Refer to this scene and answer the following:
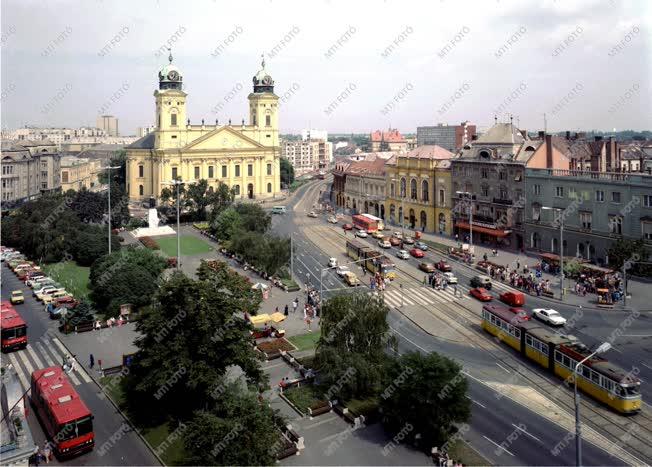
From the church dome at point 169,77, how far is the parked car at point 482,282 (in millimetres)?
74862

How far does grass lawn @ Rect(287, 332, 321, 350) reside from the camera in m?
40.8

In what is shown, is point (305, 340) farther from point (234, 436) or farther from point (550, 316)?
point (234, 436)

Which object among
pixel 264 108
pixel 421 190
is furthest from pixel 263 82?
pixel 421 190

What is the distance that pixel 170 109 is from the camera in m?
107

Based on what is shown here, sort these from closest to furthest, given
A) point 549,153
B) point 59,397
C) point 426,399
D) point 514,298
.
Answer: point 426,399 < point 59,397 < point 514,298 < point 549,153

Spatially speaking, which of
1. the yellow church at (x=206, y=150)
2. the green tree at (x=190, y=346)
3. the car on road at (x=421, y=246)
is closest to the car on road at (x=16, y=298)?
the green tree at (x=190, y=346)

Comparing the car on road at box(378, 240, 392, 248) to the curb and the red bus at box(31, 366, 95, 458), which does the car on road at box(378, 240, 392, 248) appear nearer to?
the curb

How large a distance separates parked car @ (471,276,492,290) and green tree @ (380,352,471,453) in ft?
89.2

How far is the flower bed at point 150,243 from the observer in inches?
2805

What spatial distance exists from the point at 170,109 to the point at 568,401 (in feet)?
301

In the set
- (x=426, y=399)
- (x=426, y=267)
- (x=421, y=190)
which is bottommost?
Result: (x=426, y=399)

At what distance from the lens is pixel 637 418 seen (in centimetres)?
2981

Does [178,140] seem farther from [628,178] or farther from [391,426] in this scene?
[391,426]

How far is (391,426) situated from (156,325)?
41.7 feet
